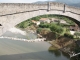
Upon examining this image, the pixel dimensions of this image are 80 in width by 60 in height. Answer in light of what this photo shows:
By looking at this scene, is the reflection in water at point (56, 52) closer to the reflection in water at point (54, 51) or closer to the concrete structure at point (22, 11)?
the reflection in water at point (54, 51)

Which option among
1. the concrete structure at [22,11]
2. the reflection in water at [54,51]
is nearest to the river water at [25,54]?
the reflection in water at [54,51]

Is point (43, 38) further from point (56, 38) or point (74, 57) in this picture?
point (74, 57)

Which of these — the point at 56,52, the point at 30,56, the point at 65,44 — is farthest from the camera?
the point at 65,44

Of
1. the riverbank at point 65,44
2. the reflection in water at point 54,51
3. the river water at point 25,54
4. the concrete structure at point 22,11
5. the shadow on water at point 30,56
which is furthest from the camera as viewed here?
the riverbank at point 65,44

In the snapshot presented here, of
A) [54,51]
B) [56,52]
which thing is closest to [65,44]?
[54,51]

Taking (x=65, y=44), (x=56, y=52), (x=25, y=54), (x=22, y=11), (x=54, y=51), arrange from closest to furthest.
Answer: (x=22, y=11) → (x=25, y=54) → (x=56, y=52) → (x=54, y=51) → (x=65, y=44)

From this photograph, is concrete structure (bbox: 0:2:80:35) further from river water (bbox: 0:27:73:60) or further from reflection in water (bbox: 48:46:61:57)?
reflection in water (bbox: 48:46:61:57)

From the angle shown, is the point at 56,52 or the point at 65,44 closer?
the point at 56,52

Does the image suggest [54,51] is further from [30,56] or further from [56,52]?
[30,56]
